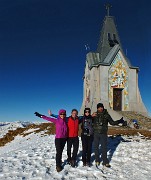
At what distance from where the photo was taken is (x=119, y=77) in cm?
3381

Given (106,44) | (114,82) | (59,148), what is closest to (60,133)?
(59,148)

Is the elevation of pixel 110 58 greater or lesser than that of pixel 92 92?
greater

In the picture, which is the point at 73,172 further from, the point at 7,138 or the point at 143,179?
the point at 7,138

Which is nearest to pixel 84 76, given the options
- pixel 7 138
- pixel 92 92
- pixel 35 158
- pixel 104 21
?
pixel 92 92

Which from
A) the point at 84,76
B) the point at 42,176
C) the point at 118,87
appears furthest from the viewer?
the point at 84,76

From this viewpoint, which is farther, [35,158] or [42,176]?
[35,158]

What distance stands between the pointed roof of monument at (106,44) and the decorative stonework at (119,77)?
0.84m

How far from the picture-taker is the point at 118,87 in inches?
1320

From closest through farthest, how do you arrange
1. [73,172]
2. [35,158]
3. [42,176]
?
1. [42,176]
2. [73,172]
3. [35,158]

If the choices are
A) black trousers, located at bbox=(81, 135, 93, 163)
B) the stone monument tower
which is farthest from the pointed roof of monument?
black trousers, located at bbox=(81, 135, 93, 163)

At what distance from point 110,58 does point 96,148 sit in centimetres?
2471

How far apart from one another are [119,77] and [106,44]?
5556mm

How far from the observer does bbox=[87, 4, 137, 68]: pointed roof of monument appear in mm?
34500

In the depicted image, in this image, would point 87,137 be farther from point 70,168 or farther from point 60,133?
point 70,168
